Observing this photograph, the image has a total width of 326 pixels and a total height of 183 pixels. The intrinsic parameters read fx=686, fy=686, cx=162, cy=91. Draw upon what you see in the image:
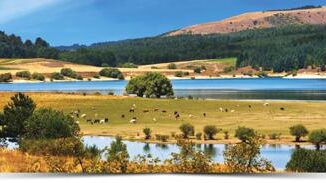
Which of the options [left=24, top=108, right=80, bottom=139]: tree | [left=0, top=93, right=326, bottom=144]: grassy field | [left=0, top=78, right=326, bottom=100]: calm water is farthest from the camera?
[left=0, top=78, right=326, bottom=100]: calm water

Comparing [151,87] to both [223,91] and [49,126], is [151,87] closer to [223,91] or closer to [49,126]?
[223,91]

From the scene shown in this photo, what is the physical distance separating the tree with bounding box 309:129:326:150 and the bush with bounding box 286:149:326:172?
574 centimetres

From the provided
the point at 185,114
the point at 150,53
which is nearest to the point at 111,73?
the point at 185,114

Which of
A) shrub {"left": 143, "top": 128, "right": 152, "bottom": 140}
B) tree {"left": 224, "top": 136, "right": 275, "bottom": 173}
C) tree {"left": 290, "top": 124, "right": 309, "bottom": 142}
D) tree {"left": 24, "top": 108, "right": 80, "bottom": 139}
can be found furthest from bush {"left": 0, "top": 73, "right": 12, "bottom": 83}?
tree {"left": 290, "top": 124, "right": 309, "bottom": 142}

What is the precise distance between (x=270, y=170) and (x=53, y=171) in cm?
326

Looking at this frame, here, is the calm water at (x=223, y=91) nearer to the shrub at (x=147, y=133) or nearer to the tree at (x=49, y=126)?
the shrub at (x=147, y=133)

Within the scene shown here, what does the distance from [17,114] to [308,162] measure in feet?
25.5

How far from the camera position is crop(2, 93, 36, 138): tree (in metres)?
14.4

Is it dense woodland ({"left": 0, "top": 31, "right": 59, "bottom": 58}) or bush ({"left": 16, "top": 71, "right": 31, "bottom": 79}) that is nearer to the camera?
dense woodland ({"left": 0, "top": 31, "right": 59, "bottom": 58})

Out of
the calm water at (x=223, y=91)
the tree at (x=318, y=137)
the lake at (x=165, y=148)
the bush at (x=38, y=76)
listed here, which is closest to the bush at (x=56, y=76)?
the calm water at (x=223, y=91)

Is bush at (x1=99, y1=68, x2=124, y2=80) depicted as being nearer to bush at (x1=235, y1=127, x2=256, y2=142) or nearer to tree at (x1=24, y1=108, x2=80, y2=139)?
bush at (x1=235, y1=127, x2=256, y2=142)

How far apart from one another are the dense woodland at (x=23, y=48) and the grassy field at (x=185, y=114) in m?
1.05

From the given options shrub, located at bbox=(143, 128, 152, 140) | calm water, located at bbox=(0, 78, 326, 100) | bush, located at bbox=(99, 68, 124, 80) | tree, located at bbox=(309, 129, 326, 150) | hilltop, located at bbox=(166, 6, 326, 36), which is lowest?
shrub, located at bbox=(143, 128, 152, 140)

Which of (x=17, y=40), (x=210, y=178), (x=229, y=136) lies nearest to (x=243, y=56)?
(x=229, y=136)
